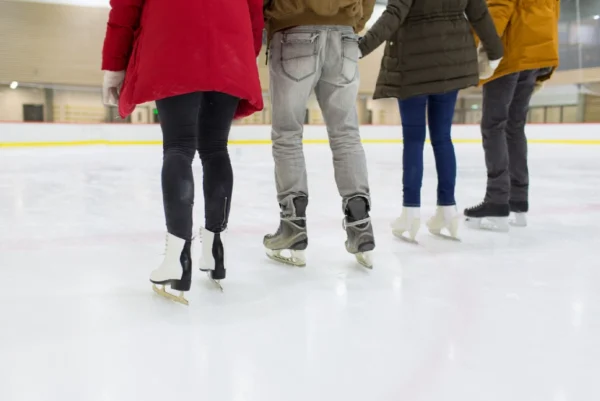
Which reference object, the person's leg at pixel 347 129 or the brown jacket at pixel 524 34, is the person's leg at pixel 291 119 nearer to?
the person's leg at pixel 347 129

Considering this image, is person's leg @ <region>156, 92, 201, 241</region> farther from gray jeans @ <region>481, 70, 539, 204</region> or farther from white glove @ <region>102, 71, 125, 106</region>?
gray jeans @ <region>481, 70, 539, 204</region>

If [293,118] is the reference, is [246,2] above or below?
above

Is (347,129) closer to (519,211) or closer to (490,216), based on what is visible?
(490,216)

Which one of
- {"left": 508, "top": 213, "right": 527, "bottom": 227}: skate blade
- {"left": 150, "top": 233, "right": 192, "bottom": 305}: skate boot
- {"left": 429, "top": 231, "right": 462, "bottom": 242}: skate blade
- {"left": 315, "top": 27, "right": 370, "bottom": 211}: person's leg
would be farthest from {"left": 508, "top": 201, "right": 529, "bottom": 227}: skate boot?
{"left": 150, "top": 233, "right": 192, "bottom": 305}: skate boot

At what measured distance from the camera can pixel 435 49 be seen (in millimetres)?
1881

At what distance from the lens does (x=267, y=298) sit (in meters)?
1.36

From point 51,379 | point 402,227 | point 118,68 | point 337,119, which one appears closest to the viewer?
point 51,379

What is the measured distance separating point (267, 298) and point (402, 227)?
84 cm

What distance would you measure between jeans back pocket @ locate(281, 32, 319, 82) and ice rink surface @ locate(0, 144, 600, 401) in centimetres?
57

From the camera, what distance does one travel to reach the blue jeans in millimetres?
1965

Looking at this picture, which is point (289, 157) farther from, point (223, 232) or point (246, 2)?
point (246, 2)

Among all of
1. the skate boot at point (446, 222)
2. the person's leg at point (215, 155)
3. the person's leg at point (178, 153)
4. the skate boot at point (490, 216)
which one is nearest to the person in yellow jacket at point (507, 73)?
the skate boot at point (490, 216)

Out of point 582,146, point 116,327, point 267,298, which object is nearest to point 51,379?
point 116,327

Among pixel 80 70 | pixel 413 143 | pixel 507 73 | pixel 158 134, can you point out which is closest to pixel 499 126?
pixel 507 73
